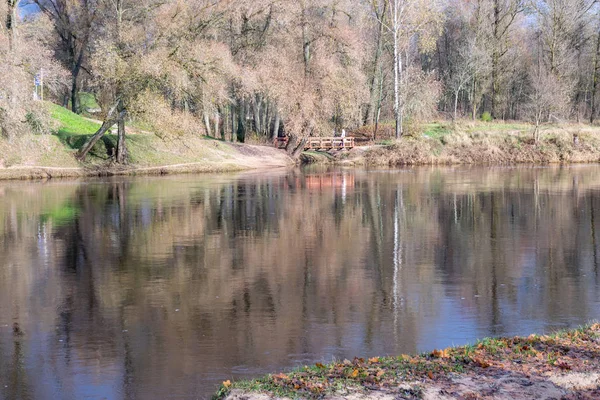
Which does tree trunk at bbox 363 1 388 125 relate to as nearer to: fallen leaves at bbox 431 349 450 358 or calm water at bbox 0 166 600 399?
calm water at bbox 0 166 600 399

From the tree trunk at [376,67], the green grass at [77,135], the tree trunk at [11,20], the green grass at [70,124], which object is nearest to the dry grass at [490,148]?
the tree trunk at [376,67]

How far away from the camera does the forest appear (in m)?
40.5

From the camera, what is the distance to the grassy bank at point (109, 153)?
39750 mm

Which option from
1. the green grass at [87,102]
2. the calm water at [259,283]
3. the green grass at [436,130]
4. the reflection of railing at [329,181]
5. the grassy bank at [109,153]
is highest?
the green grass at [87,102]

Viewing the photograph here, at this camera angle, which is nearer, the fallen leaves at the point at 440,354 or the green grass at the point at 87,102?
the fallen leaves at the point at 440,354

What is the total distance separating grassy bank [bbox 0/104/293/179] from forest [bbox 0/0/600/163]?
1.19 metres

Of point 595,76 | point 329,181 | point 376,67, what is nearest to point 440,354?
point 329,181

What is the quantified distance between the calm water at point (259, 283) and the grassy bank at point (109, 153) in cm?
1191

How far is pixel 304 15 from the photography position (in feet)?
170

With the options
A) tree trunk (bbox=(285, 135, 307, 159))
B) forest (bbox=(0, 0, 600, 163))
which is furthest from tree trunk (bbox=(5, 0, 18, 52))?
tree trunk (bbox=(285, 135, 307, 159))

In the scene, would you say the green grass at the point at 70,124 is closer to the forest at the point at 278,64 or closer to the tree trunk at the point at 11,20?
the forest at the point at 278,64

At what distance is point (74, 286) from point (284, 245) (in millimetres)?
6123

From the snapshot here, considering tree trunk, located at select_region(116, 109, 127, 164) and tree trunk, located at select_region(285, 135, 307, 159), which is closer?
tree trunk, located at select_region(116, 109, 127, 164)

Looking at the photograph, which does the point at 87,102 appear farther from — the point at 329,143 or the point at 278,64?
the point at 329,143
